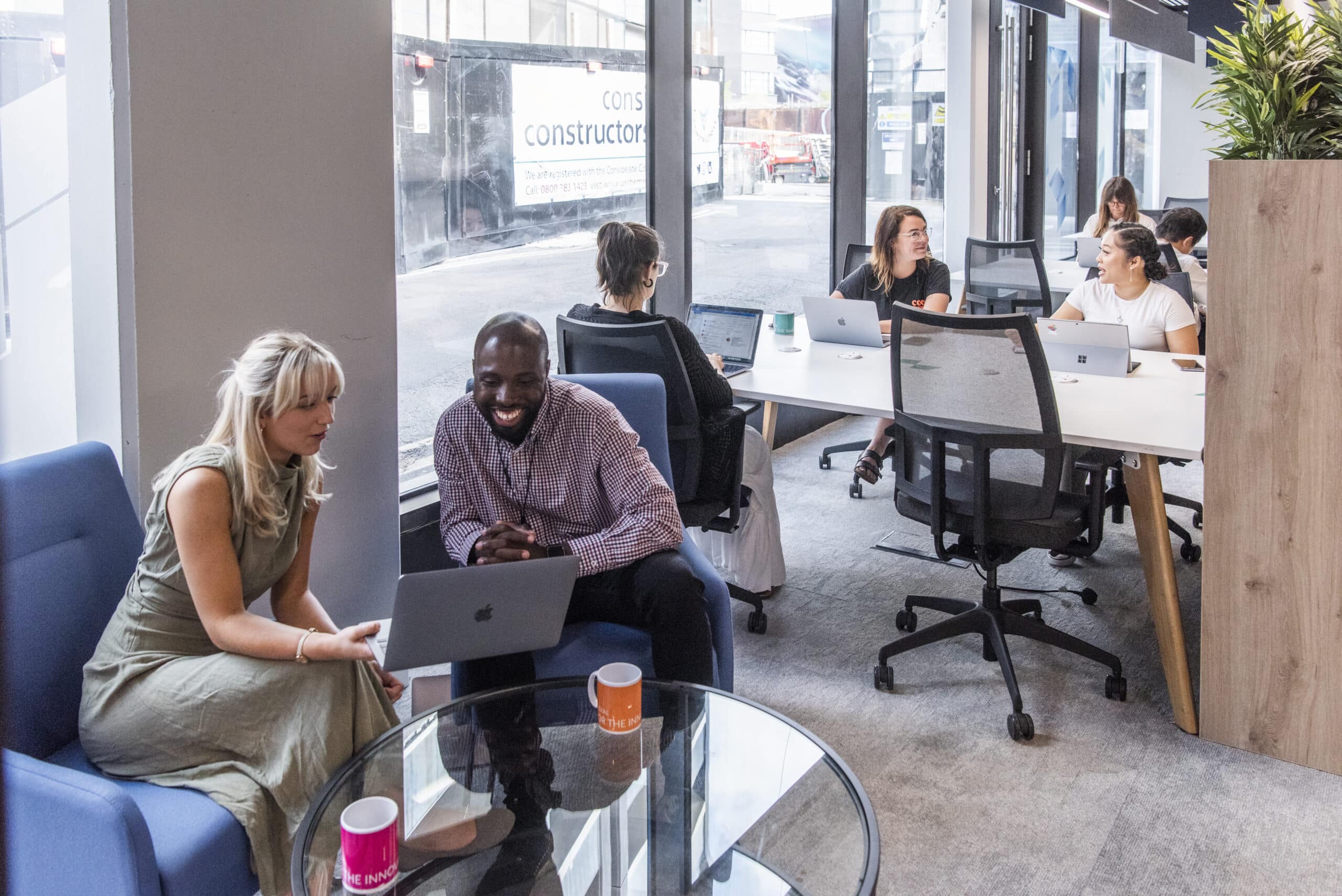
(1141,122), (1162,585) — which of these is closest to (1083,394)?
(1162,585)

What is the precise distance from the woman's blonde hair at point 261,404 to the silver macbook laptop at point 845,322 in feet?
8.80

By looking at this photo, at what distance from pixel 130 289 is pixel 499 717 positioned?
1.15 metres

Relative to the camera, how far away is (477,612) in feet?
7.07

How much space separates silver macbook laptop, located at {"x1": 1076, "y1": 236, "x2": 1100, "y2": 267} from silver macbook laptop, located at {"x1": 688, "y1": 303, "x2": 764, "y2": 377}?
121 inches

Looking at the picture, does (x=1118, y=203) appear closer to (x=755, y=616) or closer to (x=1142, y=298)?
(x=1142, y=298)

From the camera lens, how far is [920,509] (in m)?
3.35

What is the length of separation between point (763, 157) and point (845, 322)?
1.53m

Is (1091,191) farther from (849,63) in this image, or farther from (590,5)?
(590,5)

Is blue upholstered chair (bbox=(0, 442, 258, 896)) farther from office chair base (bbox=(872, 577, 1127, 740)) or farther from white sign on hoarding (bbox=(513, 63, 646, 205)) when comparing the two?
white sign on hoarding (bbox=(513, 63, 646, 205))

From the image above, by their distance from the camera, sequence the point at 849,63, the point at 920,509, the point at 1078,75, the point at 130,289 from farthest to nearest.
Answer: the point at 1078,75, the point at 849,63, the point at 920,509, the point at 130,289

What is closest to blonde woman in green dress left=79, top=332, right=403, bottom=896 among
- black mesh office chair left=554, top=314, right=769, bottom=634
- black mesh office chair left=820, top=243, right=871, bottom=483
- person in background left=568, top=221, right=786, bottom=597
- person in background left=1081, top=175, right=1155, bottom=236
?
black mesh office chair left=554, top=314, right=769, bottom=634

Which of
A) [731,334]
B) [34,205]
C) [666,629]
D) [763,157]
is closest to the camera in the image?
[34,205]

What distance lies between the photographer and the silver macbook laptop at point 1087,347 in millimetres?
3908

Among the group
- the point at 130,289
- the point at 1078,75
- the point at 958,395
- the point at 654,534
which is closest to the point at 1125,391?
the point at 958,395
